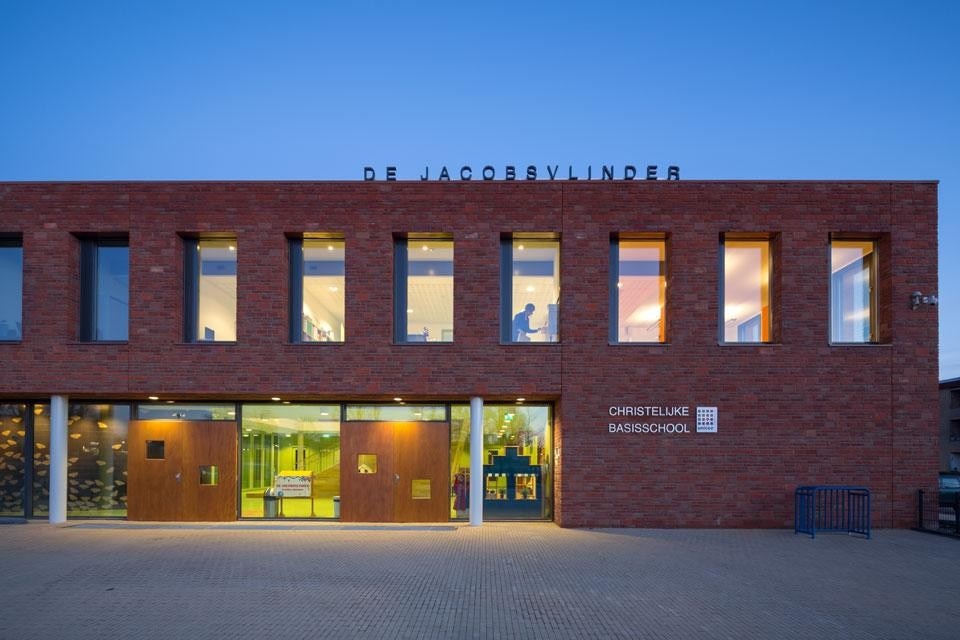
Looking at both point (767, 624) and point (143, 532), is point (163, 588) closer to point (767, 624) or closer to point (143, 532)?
point (143, 532)

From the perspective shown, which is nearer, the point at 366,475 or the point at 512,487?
the point at 366,475

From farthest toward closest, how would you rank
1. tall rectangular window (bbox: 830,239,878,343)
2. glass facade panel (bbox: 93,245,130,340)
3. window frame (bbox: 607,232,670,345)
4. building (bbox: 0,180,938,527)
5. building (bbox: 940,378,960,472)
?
building (bbox: 940,378,960,472), glass facade panel (bbox: 93,245,130,340), tall rectangular window (bbox: 830,239,878,343), window frame (bbox: 607,232,670,345), building (bbox: 0,180,938,527)

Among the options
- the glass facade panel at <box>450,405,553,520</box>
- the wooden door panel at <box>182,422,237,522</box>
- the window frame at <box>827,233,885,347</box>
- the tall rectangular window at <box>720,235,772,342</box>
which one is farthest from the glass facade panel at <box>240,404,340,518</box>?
the window frame at <box>827,233,885,347</box>

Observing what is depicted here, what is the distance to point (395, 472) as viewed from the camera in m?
14.6

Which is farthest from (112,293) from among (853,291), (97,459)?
(853,291)

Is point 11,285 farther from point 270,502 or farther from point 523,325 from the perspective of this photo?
point 523,325

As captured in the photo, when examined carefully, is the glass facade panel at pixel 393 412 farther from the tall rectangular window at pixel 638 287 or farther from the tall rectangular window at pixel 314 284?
the tall rectangular window at pixel 638 287

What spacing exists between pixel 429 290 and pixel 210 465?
610 centimetres

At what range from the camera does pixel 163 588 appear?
9102 mm

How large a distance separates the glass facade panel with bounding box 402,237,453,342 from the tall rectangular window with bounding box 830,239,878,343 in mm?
8199

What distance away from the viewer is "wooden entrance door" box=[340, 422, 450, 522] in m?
14.6

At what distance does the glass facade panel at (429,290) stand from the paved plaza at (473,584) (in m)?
4.10

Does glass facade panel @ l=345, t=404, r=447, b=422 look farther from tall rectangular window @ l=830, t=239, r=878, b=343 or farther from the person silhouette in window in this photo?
tall rectangular window @ l=830, t=239, r=878, b=343

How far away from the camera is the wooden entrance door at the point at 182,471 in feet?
48.1
